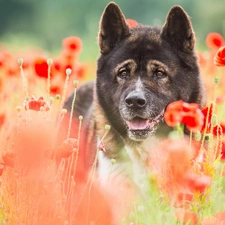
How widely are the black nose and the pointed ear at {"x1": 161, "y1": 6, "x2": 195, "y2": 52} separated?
2.08 ft

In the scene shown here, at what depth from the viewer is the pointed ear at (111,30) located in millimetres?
4879

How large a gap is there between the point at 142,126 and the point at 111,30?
86 cm

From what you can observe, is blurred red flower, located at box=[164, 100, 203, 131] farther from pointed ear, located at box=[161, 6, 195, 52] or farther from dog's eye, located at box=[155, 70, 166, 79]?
pointed ear, located at box=[161, 6, 195, 52]

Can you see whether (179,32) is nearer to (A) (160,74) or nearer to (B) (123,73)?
(A) (160,74)

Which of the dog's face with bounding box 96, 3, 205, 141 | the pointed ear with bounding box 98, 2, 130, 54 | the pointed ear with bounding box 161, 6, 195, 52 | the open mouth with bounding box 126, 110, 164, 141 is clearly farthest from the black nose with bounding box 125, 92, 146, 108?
the pointed ear with bounding box 98, 2, 130, 54

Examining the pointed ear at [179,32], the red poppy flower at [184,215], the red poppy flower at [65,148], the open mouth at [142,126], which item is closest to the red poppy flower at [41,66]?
the open mouth at [142,126]

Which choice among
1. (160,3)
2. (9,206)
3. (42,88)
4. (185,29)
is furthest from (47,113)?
(160,3)

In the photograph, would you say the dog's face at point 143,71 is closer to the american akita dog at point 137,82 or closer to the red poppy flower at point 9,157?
the american akita dog at point 137,82

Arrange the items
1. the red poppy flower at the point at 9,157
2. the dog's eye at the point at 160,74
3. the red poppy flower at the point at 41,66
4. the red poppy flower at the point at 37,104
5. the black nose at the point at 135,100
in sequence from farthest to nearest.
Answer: the red poppy flower at the point at 41,66
the dog's eye at the point at 160,74
the black nose at the point at 135,100
the red poppy flower at the point at 37,104
the red poppy flower at the point at 9,157

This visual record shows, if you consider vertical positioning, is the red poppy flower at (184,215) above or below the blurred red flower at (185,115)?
below

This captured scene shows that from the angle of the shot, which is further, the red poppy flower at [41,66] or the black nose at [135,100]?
the red poppy flower at [41,66]

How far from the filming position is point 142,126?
4.54 metres

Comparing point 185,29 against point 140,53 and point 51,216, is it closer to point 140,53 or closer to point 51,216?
point 140,53

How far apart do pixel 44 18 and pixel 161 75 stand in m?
15.9
